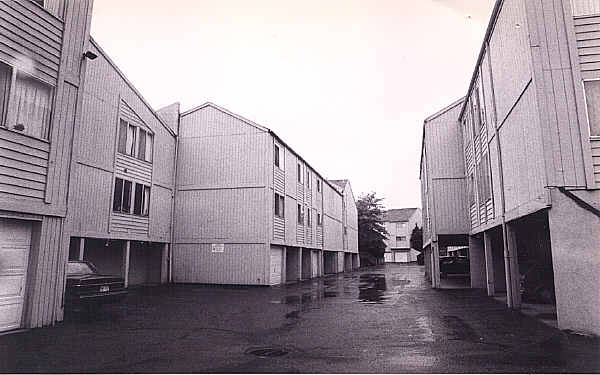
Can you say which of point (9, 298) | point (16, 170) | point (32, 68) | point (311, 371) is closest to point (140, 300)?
point (9, 298)

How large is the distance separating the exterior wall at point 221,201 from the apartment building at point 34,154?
11876 millimetres

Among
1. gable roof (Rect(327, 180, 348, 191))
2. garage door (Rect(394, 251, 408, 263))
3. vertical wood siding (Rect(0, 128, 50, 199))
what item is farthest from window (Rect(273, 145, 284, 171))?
garage door (Rect(394, 251, 408, 263))

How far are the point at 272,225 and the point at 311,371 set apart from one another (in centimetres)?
1589

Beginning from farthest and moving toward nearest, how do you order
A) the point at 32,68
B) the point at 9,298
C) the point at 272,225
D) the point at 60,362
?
the point at 272,225 < the point at 32,68 < the point at 9,298 < the point at 60,362

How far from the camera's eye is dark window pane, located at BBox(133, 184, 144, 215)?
19.2 m

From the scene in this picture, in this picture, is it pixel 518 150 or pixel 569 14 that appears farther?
pixel 518 150

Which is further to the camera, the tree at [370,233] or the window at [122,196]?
the tree at [370,233]

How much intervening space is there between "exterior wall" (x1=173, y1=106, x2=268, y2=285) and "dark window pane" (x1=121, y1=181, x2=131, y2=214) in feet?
13.2

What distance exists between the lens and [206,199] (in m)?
22.3

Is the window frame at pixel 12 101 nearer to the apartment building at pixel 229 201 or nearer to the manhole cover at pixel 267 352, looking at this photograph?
the manhole cover at pixel 267 352

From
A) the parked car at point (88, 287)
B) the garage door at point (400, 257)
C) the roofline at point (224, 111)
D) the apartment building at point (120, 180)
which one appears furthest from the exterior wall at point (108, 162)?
the garage door at point (400, 257)

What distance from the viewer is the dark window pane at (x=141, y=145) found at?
19.8 metres

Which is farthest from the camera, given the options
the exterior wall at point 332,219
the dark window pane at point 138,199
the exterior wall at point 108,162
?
the exterior wall at point 332,219

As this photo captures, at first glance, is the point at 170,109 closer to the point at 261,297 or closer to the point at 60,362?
the point at 261,297
